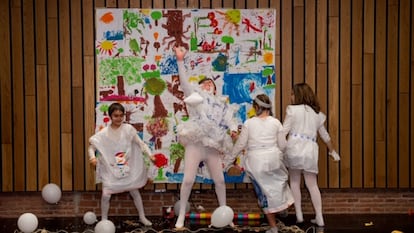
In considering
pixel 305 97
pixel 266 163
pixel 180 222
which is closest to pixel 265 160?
pixel 266 163

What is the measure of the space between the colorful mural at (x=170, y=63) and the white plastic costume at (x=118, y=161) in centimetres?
65

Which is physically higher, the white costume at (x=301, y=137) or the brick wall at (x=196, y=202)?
A: the white costume at (x=301, y=137)

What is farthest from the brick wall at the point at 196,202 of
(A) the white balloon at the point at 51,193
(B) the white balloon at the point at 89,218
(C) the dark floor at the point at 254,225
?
(B) the white balloon at the point at 89,218

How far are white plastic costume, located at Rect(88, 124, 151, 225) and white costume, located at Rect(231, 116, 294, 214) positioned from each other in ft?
3.75

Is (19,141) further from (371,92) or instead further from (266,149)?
(371,92)

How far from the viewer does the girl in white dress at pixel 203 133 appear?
7.12 m

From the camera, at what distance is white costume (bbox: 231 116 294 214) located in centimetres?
684

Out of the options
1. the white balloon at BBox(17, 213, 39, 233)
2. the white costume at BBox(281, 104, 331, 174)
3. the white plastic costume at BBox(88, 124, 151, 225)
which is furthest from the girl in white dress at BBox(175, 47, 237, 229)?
the white balloon at BBox(17, 213, 39, 233)

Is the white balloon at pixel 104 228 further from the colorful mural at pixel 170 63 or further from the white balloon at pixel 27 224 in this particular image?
the colorful mural at pixel 170 63

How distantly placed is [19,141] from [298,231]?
3549 mm

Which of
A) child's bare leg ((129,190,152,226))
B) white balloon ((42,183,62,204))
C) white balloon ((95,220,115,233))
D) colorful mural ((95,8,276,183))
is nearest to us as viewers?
white balloon ((95,220,115,233))

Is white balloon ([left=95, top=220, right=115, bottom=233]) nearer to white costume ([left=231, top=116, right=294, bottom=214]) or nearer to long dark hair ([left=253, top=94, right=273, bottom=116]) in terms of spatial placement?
white costume ([left=231, top=116, right=294, bottom=214])

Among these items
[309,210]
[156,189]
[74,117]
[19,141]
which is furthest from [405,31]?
[19,141]

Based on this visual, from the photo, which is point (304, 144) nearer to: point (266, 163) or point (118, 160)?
point (266, 163)
